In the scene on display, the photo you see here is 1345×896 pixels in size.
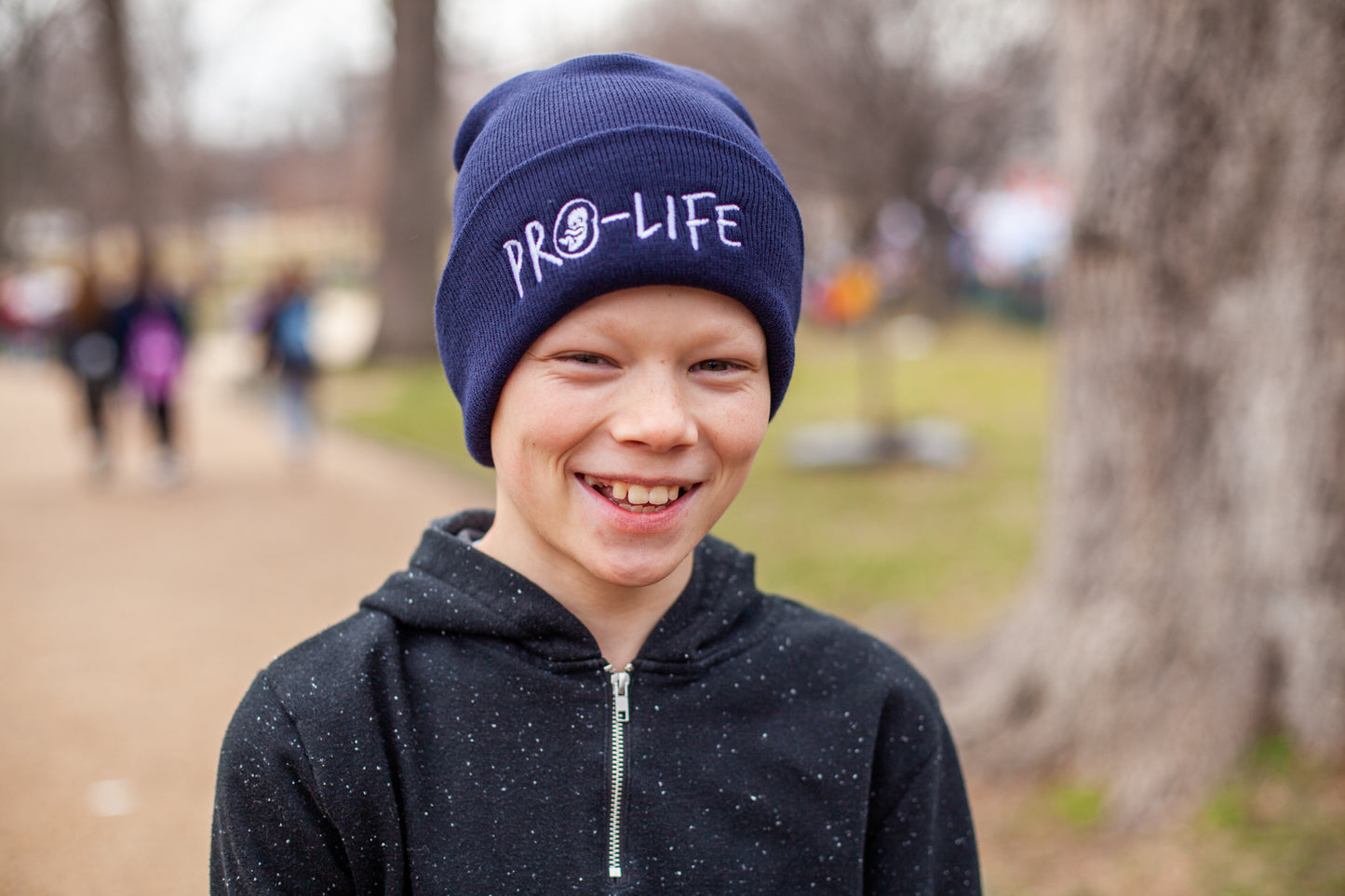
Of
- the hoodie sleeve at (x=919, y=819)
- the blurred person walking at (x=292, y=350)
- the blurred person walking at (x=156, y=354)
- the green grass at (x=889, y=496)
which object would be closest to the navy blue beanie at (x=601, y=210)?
the hoodie sleeve at (x=919, y=819)

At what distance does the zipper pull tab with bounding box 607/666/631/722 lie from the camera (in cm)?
156

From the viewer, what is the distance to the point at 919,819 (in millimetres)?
1630

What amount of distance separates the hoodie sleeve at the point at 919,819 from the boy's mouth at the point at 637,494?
49cm

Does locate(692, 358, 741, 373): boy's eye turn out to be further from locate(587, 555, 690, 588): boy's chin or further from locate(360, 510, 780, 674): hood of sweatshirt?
locate(360, 510, 780, 674): hood of sweatshirt

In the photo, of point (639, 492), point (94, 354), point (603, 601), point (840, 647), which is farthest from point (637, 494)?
point (94, 354)

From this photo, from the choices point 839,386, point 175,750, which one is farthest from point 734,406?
point 839,386

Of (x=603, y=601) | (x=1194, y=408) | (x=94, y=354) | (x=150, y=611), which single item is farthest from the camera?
(x=94, y=354)

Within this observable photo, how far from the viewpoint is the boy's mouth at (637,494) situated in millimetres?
1452

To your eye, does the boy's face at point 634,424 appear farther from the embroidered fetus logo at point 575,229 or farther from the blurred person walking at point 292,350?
the blurred person walking at point 292,350

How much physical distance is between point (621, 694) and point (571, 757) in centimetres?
11

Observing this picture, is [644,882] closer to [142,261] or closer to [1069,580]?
[1069,580]

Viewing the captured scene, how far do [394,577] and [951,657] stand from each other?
389 cm

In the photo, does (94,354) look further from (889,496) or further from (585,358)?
(585,358)

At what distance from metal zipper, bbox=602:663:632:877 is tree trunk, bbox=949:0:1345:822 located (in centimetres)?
280
